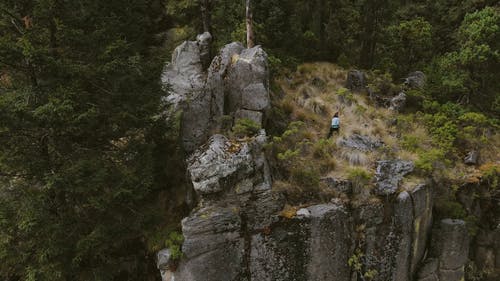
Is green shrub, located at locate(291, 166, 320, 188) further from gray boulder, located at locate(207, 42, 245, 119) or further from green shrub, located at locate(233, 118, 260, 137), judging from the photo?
gray boulder, located at locate(207, 42, 245, 119)

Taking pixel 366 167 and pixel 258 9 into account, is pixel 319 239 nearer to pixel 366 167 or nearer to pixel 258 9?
pixel 366 167

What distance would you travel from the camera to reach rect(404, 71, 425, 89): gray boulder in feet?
56.7

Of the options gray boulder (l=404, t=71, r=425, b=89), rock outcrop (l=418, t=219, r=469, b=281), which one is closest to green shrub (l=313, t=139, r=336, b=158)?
rock outcrop (l=418, t=219, r=469, b=281)

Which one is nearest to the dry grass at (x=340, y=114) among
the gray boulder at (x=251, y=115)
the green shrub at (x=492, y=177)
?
the gray boulder at (x=251, y=115)

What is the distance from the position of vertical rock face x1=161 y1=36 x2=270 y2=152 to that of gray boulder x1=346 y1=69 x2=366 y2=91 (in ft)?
23.4

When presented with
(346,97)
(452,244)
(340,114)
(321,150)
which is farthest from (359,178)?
(346,97)

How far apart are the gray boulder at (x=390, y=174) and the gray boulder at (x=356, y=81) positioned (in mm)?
6763

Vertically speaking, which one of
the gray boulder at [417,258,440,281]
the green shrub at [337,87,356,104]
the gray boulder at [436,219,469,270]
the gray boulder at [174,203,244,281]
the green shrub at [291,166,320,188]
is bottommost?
the gray boulder at [417,258,440,281]

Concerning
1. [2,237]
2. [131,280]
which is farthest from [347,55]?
[2,237]

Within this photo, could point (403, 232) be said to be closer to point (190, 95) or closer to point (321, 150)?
point (321, 150)

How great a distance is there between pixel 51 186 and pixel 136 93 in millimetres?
3106

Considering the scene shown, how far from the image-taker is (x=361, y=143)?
1267 centimetres

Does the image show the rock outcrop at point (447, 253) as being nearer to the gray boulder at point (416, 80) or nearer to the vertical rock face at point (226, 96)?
the vertical rock face at point (226, 96)

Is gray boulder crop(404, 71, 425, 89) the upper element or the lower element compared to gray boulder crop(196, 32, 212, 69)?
lower
